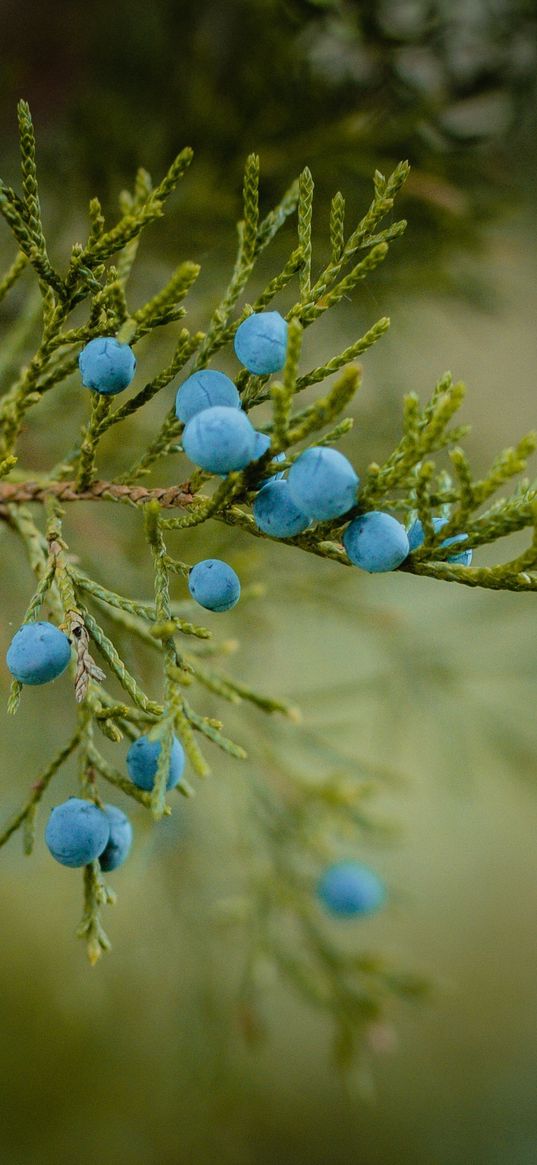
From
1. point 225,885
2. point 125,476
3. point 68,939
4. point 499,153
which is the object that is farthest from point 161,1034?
point 499,153

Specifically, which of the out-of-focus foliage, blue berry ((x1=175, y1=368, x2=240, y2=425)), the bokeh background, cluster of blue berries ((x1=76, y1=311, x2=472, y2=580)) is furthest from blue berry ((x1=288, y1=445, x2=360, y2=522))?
the out-of-focus foliage

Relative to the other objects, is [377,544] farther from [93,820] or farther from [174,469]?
[174,469]

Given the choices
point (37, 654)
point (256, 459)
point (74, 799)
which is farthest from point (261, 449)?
point (74, 799)

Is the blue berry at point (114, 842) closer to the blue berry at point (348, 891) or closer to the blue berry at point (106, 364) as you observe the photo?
the blue berry at point (106, 364)

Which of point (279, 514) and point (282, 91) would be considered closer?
point (279, 514)

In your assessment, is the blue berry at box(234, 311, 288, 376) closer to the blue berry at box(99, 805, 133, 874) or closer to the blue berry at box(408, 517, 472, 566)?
the blue berry at box(408, 517, 472, 566)

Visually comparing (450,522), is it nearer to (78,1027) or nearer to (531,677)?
(531,677)
